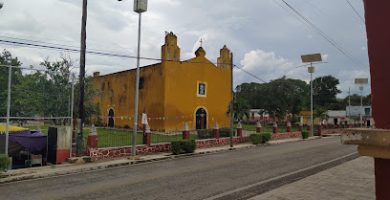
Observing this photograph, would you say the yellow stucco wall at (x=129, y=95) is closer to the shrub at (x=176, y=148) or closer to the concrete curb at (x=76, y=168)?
the shrub at (x=176, y=148)

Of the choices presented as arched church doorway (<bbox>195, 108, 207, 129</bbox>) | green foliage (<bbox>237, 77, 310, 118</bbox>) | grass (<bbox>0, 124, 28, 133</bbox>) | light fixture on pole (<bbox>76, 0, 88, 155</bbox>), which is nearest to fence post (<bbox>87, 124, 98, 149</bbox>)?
light fixture on pole (<bbox>76, 0, 88, 155</bbox>)

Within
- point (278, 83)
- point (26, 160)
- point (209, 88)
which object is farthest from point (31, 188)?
point (278, 83)

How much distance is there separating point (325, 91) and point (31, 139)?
98.9 m

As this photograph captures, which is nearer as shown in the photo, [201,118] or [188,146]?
[188,146]

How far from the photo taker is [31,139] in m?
16.3

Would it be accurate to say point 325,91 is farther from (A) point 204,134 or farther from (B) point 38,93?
(B) point 38,93

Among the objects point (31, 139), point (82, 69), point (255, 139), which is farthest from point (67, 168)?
point (255, 139)

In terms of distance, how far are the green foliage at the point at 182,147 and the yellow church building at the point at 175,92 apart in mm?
14197

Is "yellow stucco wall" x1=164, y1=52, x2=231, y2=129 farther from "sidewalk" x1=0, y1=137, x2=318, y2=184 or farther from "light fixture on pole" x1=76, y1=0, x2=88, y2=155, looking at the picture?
"light fixture on pole" x1=76, y1=0, x2=88, y2=155

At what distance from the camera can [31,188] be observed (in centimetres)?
1156

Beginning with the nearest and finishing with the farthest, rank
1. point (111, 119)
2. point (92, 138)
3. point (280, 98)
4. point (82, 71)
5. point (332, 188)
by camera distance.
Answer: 1. point (332, 188)
2. point (92, 138)
3. point (82, 71)
4. point (111, 119)
5. point (280, 98)

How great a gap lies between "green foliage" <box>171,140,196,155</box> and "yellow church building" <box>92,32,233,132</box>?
14.2 meters

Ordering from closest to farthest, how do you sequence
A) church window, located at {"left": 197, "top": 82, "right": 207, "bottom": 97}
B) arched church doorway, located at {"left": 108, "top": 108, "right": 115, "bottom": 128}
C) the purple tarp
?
the purple tarp < church window, located at {"left": 197, "top": 82, "right": 207, "bottom": 97} < arched church doorway, located at {"left": 108, "top": 108, "right": 115, "bottom": 128}

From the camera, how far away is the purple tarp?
15656 millimetres
